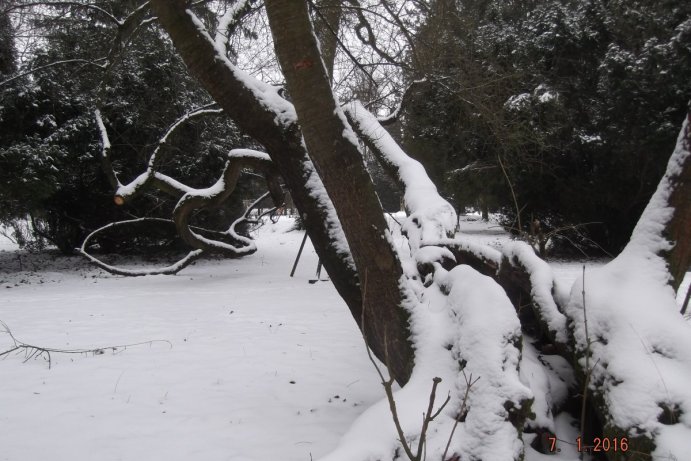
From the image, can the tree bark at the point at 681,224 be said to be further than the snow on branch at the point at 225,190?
No

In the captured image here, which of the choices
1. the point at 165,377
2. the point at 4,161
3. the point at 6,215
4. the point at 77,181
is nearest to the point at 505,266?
the point at 165,377

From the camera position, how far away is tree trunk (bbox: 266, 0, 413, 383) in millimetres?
2303

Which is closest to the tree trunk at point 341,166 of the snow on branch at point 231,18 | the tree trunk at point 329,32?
the snow on branch at point 231,18

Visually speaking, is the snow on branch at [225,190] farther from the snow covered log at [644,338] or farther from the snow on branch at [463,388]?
the snow covered log at [644,338]

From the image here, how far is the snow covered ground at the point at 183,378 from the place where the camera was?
2.74 metres

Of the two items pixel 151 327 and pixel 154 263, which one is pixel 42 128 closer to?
pixel 154 263

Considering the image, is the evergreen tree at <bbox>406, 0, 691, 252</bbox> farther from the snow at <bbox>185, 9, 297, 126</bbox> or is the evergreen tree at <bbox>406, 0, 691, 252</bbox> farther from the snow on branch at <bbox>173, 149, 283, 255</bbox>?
the snow at <bbox>185, 9, 297, 126</bbox>

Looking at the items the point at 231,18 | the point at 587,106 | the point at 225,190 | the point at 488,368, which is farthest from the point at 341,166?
the point at 587,106

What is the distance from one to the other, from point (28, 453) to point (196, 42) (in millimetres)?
2649

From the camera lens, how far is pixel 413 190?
4.57 metres
